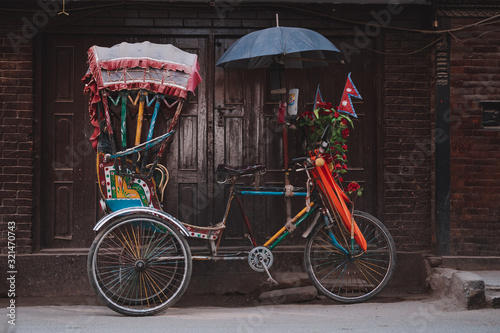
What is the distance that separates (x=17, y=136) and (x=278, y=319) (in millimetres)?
3758

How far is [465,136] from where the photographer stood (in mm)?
6516

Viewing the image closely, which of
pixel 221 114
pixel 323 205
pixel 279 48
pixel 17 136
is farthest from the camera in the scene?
pixel 221 114

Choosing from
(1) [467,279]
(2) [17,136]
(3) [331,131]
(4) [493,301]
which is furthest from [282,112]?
(2) [17,136]

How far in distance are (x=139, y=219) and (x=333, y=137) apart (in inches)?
87.2

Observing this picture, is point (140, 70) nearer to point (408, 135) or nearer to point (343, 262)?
point (343, 262)

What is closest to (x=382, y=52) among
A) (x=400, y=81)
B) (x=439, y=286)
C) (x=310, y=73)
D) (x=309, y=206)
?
(x=400, y=81)

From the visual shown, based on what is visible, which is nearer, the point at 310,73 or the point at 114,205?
the point at 114,205

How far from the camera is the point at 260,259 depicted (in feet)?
18.3

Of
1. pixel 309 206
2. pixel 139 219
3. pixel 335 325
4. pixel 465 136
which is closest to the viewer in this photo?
pixel 335 325

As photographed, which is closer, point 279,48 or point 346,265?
point 279,48

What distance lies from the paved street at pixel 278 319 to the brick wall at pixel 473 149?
1150 millimetres

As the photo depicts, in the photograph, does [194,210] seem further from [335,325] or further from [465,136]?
[465,136]

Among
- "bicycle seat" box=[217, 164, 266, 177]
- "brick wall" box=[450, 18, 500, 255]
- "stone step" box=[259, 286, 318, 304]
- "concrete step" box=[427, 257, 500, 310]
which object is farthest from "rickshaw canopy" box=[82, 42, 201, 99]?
"concrete step" box=[427, 257, 500, 310]

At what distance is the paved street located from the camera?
4707 millimetres
